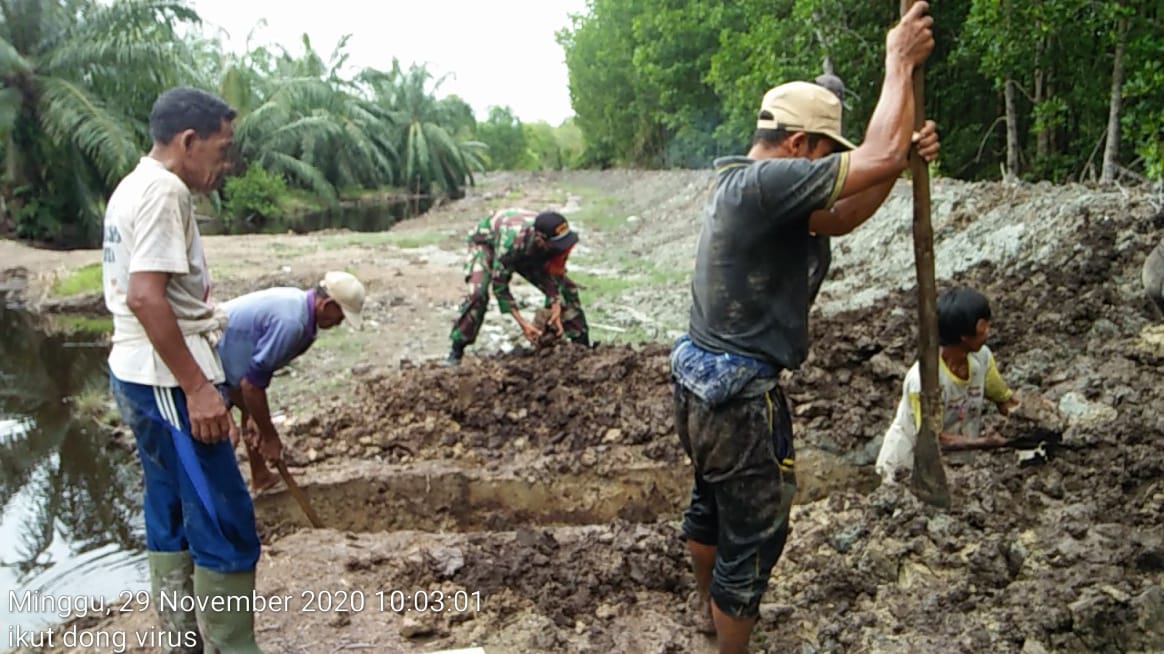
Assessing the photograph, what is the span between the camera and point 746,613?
2666mm

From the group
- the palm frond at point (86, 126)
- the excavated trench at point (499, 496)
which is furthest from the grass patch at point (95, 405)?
the palm frond at point (86, 126)

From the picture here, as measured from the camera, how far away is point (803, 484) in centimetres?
512

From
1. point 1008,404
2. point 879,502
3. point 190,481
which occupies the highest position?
point 190,481

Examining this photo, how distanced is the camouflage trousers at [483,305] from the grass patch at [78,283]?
8.11 metres

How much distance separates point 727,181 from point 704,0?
23252 millimetres

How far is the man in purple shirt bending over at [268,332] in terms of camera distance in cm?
403

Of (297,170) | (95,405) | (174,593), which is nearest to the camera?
(174,593)

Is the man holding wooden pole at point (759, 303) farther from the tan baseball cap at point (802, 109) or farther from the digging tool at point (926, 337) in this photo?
the digging tool at point (926, 337)

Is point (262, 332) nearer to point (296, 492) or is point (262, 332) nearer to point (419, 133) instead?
point (296, 492)

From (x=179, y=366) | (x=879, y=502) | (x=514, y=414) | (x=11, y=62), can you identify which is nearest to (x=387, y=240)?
(x=11, y=62)

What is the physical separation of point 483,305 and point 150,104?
744 inches

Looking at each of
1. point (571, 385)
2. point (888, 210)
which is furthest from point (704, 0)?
point (571, 385)

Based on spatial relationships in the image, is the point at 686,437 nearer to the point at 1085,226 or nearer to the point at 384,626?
the point at 384,626

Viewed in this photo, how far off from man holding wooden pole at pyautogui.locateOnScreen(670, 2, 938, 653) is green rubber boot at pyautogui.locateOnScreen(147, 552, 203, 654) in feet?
5.77
